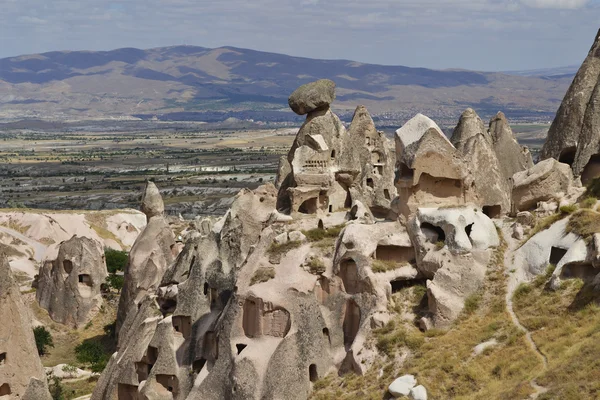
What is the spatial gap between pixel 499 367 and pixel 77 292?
1121 inches

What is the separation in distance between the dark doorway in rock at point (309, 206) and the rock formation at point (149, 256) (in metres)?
7.50

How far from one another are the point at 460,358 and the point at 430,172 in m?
5.57

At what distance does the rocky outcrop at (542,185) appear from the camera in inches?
945

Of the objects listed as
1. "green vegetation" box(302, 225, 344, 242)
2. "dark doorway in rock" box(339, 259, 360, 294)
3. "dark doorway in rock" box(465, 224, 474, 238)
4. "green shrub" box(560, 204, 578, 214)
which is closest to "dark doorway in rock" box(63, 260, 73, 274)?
"green vegetation" box(302, 225, 344, 242)

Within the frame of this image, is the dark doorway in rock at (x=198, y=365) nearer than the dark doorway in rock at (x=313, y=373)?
No

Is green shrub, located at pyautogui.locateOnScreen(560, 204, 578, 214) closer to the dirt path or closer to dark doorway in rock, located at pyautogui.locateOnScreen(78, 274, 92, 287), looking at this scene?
the dirt path

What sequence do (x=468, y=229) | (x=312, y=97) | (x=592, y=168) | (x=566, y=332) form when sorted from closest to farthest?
1. (x=566, y=332)
2. (x=468, y=229)
3. (x=592, y=168)
4. (x=312, y=97)

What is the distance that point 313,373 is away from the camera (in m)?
20.6

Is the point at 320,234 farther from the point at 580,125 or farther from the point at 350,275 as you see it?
the point at 580,125

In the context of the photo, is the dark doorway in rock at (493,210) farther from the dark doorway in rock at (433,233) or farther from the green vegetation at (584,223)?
the green vegetation at (584,223)

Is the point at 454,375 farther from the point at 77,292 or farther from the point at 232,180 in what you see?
the point at 232,180

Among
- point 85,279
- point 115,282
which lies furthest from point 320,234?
point 115,282

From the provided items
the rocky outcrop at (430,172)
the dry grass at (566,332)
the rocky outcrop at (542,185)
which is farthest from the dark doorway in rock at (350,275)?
the rocky outcrop at (542,185)

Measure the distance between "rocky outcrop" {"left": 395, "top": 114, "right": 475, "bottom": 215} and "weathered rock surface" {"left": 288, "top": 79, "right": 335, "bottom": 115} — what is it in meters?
11.3
